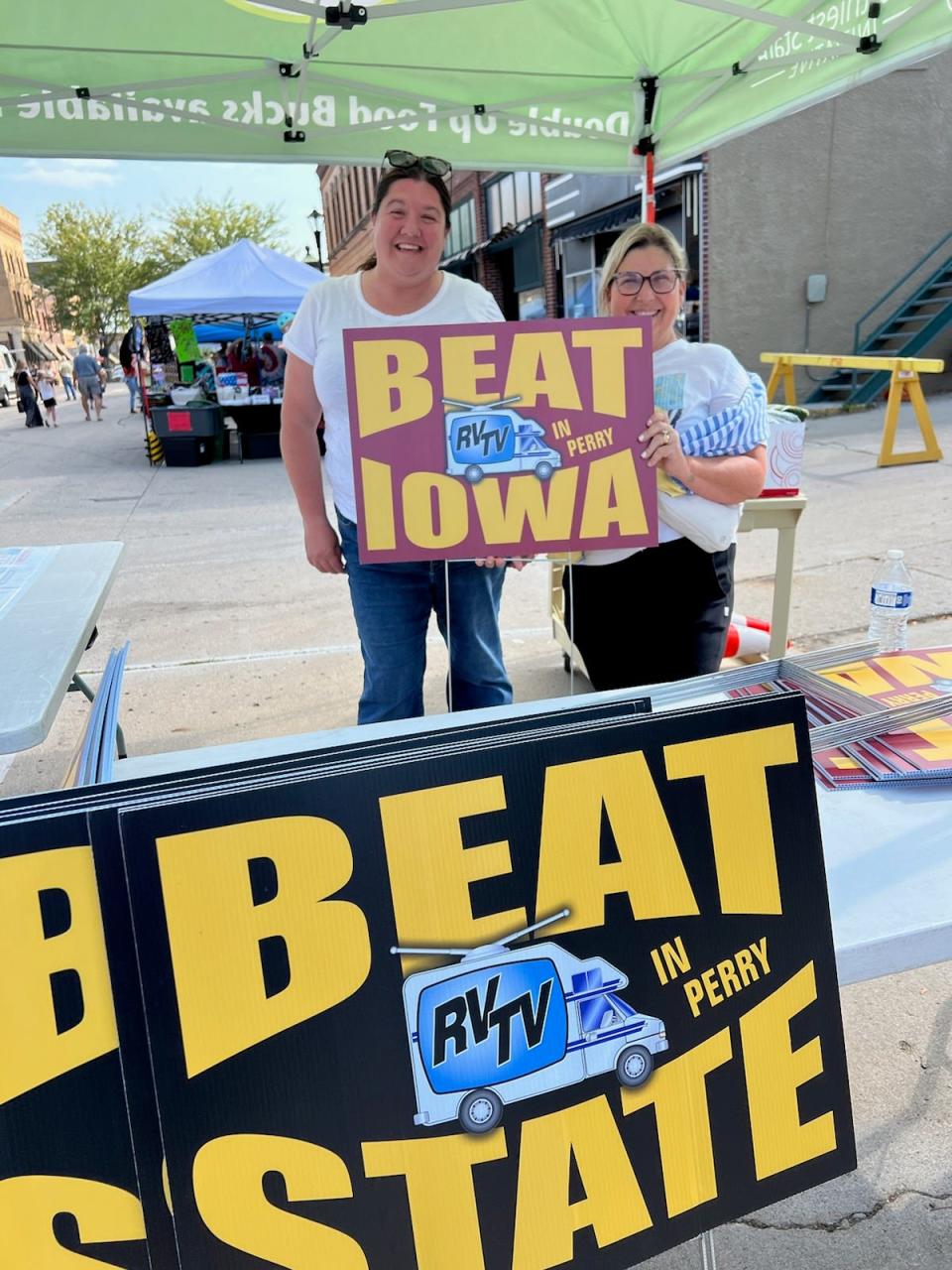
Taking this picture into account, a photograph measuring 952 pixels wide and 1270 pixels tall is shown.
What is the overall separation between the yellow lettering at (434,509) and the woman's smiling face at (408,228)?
2.09ft

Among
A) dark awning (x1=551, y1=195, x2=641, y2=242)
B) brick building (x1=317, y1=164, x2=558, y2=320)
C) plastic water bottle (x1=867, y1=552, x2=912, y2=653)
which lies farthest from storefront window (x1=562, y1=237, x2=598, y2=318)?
plastic water bottle (x1=867, y1=552, x2=912, y2=653)

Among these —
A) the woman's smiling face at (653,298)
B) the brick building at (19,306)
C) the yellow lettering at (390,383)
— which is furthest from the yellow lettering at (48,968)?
the brick building at (19,306)

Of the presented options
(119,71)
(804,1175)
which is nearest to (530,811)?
(804,1175)

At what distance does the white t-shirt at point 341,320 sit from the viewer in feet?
7.29

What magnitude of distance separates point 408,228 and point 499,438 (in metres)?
0.66

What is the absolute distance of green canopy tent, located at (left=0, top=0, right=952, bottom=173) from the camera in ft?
10.9

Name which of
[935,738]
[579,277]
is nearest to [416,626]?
[935,738]

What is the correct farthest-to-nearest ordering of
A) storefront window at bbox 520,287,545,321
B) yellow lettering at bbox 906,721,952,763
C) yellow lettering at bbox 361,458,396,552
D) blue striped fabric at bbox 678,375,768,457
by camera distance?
1. storefront window at bbox 520,287,545,321
2. blue striped fabric at bbox 678,375,768,457
3. yellow lettering at bbox 361,458,396,552
4. yellow lettering at bbox 906,721,952,763

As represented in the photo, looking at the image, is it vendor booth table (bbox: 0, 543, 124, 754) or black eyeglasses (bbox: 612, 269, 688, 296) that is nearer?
A: vendor booth table (bbox: 0, 543, 124, 754)

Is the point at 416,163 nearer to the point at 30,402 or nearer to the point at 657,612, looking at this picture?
the point at 657,612

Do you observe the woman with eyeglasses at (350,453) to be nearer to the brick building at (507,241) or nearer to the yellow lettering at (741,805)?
the yellow lettering at (741,805)

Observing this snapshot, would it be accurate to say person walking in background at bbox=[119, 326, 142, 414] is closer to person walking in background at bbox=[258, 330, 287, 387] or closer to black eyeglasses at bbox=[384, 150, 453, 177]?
person walking in background at bbox=[258, 330, 287, 387]

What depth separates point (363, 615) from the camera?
2.41 meters

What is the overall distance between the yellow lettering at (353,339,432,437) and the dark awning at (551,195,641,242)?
13964mm
